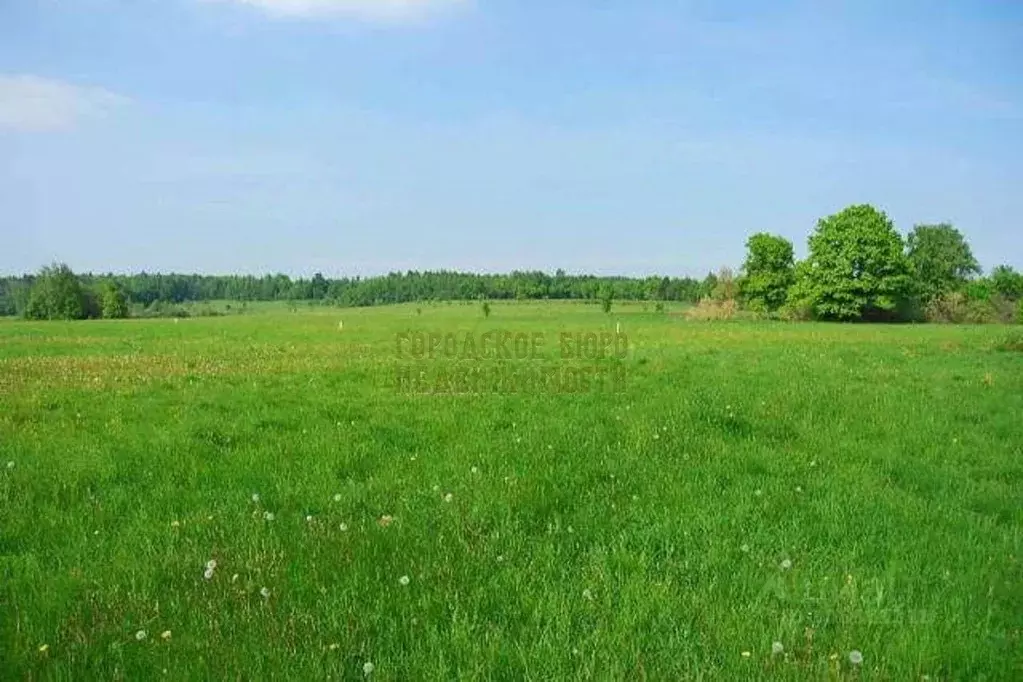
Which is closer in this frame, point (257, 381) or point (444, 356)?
point (257, 381)

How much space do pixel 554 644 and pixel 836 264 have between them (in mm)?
80661

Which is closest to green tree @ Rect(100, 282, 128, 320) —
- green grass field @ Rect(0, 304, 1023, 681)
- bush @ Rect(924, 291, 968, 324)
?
bush @ Rect(924, 291, 968, 324)

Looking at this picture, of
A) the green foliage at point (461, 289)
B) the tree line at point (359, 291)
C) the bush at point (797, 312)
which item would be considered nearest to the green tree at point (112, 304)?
the tree line at point (359, 291)

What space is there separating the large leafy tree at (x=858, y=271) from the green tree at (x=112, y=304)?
111743 millimetres

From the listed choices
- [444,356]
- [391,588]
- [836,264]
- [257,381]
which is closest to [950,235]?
[836,264]

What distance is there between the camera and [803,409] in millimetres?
13250

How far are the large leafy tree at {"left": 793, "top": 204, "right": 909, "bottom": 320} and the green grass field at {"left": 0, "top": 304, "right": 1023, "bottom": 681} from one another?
67681 mm

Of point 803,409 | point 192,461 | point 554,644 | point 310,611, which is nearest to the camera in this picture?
point 554,644

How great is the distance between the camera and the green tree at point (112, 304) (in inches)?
5012

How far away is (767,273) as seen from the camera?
306ft

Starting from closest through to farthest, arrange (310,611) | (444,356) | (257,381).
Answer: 1. (310,611)
2. (257,381)
3. (444,356)

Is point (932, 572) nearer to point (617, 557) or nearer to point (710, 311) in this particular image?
point (617, 557)

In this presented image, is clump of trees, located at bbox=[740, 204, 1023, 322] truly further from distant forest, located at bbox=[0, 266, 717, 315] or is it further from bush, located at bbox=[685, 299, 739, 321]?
distant forest, located at bbox=[0, 266, 717, 315]

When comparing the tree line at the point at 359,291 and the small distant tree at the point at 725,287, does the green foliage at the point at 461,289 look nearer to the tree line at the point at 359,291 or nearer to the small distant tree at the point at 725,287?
the tree line at the point at 359,291
